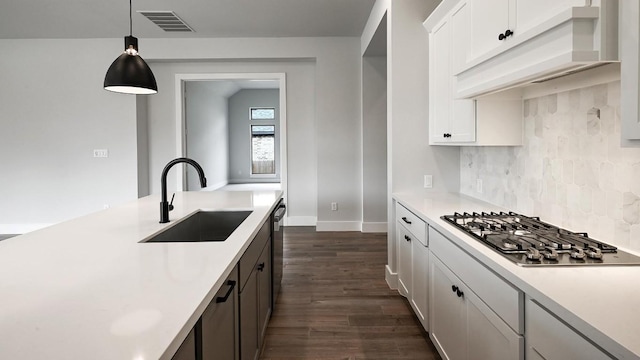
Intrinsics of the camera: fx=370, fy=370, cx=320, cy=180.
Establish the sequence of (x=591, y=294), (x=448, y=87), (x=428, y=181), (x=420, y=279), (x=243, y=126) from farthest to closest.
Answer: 1. (x=243, y=126)
2. (x=428, y=181)
3. (x=448, y=87)
4. (x=420, y=279)
5. (x=591, y=294)

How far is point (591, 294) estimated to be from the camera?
3.41 ft

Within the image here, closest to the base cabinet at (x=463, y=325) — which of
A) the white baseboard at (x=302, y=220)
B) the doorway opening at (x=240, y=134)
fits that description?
the white baseboard at (x=302, y=220)

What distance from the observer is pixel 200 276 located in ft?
3.66

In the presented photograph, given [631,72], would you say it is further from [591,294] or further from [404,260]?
[404,260]

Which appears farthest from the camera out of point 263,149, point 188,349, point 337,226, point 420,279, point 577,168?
point 263,149

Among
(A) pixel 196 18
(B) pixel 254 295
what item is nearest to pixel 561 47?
(B) pixel 254 295

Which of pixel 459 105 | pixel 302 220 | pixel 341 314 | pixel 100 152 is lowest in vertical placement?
pixel 341 314

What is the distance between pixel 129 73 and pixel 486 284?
2386 mm

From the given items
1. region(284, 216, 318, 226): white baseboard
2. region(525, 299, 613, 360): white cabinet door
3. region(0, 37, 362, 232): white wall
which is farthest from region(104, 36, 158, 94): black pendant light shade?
region(284, 216, 318, 226): white baseboard

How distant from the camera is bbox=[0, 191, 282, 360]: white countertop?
719 mm

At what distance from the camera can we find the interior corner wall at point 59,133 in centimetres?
562

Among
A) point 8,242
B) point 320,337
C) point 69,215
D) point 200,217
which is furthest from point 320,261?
point 69,215

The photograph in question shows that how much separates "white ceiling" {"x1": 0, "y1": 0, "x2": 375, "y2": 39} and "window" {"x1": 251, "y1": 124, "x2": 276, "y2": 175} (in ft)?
26.1

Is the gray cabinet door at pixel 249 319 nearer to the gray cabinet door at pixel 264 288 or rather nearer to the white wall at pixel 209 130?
the gray cabinet door at pixel 264 288
